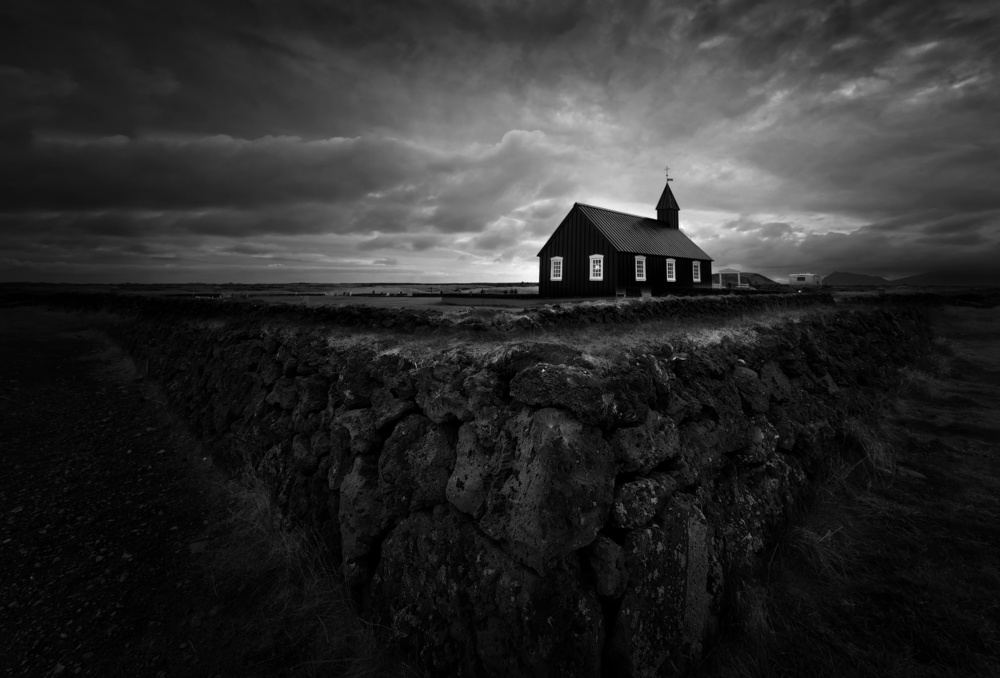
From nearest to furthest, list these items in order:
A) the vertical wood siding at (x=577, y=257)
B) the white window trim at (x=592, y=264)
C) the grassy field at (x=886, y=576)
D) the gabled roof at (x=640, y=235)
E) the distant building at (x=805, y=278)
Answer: the grassy field at (x=886, y=576) → the vertical wood siding at (x=577, y=257) → the white window trim at (x=592, y=264) → the gabled roof at (x=640, y=235) → the distant building at (x=805, y=278)

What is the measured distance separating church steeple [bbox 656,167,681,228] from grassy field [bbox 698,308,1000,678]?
29.8 metres

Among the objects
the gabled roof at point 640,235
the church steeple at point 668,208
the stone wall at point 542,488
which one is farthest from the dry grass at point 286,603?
the church steeple at point 668,208

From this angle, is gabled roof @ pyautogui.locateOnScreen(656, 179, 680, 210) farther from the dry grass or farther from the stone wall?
the dry grass

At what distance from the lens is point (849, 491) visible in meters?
8.65

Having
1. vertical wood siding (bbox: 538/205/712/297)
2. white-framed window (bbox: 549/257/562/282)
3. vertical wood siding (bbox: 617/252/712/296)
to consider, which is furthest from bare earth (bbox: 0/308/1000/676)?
white-framed window (bbox: 549/257/562/282)

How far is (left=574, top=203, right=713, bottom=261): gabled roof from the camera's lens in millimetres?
29172

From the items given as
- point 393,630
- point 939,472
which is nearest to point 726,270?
point 939,472

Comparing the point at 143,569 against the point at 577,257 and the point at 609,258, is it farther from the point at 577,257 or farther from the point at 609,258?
the point at 577,257

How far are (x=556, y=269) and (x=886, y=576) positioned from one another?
84.9 feet

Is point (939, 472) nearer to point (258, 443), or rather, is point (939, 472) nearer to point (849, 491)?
point (849, 491)

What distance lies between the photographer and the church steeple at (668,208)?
37500 millimetres

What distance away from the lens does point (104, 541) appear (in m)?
7.63

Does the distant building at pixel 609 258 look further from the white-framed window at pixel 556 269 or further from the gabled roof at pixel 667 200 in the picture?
the gabled roof at pixel 667 200

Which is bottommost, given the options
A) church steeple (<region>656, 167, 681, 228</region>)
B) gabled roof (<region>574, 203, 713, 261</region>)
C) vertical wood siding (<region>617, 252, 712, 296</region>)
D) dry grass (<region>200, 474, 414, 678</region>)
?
dry grass (<region>200, 474, 414, 678</region>)
